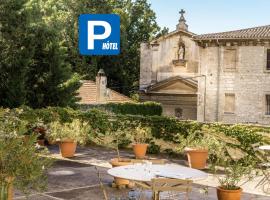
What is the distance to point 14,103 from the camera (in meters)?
23.0

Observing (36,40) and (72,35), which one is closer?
(36,40)

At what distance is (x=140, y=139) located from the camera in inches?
647

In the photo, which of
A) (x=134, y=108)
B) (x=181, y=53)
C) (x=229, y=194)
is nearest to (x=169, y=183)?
(x=229, y=194)

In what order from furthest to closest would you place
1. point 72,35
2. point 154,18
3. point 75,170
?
1. point 154,18
2. point 72,35
3. point 75,170

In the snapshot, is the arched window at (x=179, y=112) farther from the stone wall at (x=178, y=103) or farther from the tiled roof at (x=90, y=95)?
the tiled roof at (x=90, y=95)

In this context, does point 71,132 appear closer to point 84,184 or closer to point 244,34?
point 84,184

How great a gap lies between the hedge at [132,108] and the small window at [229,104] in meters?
6.56

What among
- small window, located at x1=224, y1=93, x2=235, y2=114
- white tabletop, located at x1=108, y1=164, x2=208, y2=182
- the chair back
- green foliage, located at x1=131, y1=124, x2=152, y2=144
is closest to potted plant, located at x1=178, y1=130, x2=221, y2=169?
green foliage, located at x1=131, y1=124, x2=152, y2=144

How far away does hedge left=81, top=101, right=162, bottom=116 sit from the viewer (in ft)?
110

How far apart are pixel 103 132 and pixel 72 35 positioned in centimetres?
3413

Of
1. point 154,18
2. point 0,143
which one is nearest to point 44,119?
point 0,143

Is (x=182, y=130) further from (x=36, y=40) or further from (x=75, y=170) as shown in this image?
(x=36, y=40)

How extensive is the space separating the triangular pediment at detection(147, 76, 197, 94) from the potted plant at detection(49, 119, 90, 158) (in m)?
22.3

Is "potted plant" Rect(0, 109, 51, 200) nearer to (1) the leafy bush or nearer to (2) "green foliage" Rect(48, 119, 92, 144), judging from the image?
(2) "green foliage" Rect(48, 119, 92, 144)
